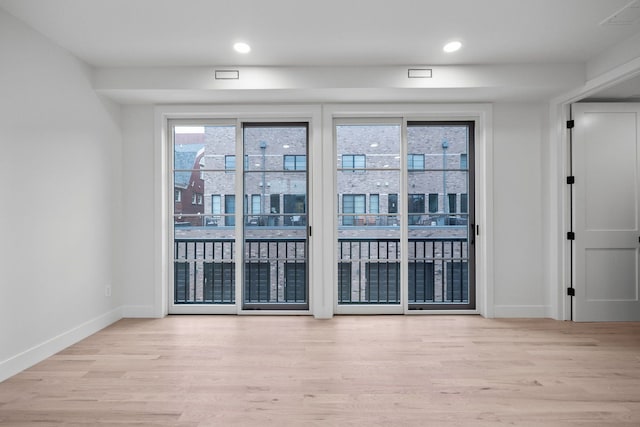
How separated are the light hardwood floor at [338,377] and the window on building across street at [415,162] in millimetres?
1816

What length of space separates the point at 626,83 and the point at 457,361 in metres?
3.24

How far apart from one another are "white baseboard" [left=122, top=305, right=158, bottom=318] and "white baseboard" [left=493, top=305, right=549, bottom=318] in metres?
3.92

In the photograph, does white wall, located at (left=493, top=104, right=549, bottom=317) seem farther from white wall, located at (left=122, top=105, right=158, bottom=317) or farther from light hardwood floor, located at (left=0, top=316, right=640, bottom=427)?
A: white wall, located at (left=122, top=105, right=158, bottom=317)

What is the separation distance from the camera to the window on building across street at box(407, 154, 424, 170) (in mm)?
4488

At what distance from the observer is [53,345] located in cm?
319

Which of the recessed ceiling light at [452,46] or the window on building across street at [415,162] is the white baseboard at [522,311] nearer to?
the window on building across street at [415,162]

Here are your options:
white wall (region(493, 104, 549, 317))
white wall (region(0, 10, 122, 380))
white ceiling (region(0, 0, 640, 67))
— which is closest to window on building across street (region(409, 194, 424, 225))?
white wall (region(493, 104, 549, 317))

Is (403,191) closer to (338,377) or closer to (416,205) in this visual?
(416,205)

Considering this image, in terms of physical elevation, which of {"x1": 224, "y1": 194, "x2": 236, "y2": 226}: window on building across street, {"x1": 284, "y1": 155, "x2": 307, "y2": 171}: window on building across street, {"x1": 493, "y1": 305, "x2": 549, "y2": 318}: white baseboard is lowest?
{"x1": 493, "y1": 305, "x2": 549, "y2": 318}: white baseboard

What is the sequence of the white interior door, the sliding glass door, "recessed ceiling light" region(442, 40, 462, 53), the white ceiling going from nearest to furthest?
1. the white ceiling
2. "recessed ceiling light" region(442, 40, 462, 53)
3. the white interior door
4. the sliding glass door

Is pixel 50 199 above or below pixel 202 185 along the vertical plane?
below

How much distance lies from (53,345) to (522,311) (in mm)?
4709

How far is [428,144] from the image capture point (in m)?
4.50

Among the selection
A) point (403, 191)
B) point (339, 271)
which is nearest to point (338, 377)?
point (339, 271)
